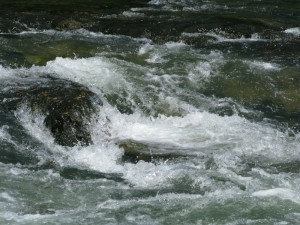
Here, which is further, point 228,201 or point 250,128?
point 250,128

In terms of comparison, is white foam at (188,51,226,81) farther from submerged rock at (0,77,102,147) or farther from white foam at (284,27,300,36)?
white foam at (284,27,300,36)

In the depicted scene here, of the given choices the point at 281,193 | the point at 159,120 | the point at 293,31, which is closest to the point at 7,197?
the point at 281,193

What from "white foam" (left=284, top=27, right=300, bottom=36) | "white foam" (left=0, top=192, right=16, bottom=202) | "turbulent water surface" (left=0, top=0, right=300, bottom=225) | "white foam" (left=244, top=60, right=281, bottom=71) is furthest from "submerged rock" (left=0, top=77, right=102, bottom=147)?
"white foam" (left=284, top=27, right=300, bottom=36)

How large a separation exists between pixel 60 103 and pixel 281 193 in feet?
11.5

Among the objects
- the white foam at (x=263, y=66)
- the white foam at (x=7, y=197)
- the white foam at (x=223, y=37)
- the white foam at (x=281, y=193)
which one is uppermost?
the white foam at (x=223, y=37)

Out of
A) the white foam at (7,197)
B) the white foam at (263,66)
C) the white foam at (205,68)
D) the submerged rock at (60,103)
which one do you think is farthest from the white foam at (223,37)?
the white foam at (7,197)

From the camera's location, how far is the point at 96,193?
249 inches

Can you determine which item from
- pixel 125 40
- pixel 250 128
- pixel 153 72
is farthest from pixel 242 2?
pixel 250 128

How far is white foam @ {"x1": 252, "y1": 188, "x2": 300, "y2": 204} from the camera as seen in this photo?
6079mm

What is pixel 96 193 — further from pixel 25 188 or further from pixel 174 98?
pixel 174 98

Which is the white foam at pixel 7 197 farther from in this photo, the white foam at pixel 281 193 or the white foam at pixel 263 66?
the white foam at pixel 263 66

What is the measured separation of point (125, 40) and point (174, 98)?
3.43m

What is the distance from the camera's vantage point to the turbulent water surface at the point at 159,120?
6.01 m

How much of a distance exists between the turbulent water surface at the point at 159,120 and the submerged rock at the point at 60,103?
0.10 metres
